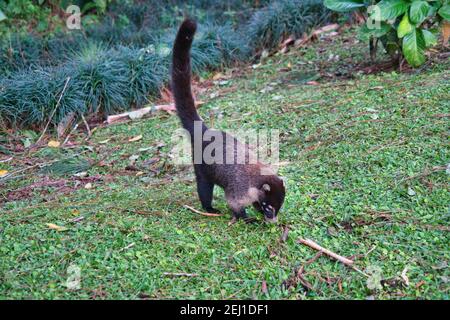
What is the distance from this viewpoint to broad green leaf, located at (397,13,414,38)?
18.8 ft

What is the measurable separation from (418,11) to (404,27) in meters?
0.20

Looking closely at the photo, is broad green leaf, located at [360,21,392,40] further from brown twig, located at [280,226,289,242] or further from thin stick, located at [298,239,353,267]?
thin stick, located at [298,239,353,267]

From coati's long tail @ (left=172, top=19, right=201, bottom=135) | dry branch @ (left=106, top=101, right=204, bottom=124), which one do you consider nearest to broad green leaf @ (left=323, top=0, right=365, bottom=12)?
dry branch @ (left=106, top=101, right=204, bottom=124)

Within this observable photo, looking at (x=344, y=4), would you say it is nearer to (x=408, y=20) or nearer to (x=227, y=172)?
(x=408, y=20)

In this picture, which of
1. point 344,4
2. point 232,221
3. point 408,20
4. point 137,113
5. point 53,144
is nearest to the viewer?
point 232,221

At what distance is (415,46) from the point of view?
5781 millimetres

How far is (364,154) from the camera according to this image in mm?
4730

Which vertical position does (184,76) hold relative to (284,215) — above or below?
above

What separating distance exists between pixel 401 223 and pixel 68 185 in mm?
2951

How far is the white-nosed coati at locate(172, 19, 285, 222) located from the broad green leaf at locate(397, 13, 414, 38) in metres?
2.58

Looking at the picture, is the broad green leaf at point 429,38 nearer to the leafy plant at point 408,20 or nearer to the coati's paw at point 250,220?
the leafy plant at point 408,20

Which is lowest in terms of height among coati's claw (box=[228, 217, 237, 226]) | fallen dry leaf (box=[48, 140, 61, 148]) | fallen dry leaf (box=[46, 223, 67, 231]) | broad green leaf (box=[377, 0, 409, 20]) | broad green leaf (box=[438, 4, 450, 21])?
fallen dry leaf (box=[48, 140, 61, 148])

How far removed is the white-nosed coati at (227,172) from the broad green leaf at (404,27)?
2583 mm

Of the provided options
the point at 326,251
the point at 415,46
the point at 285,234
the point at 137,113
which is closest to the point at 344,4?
the point at 415,46
